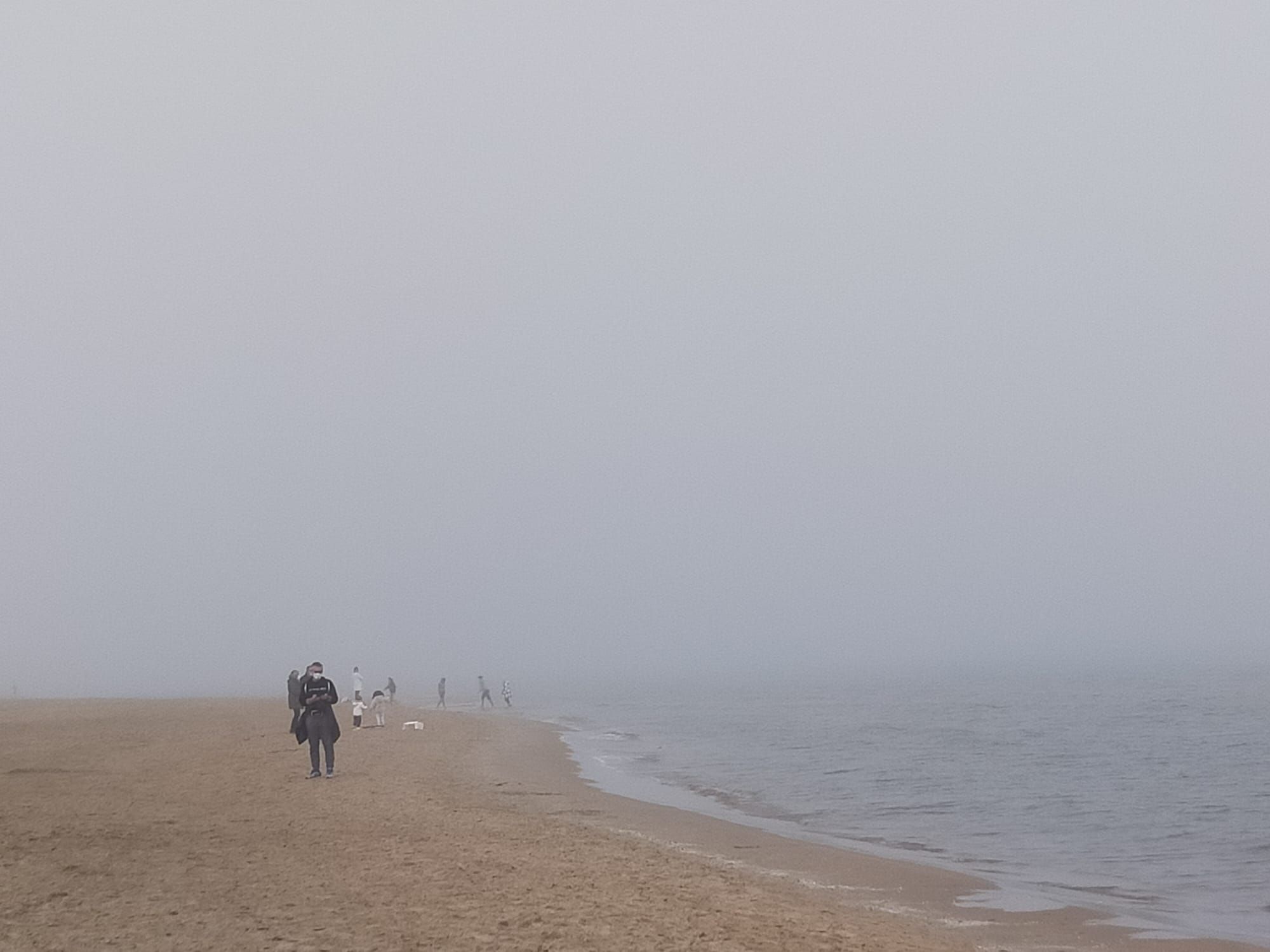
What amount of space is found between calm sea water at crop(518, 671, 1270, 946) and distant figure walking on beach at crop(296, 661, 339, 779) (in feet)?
23.6

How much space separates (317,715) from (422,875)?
34.3 ft

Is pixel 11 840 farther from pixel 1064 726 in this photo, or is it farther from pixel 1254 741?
pixel 1064 726

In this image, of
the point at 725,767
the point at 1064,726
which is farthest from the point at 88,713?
the point at 1064,726

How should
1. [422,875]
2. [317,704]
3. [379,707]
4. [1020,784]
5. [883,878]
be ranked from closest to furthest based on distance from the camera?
[422,875], [883,878], [317,704], [1020,784], [379,707]

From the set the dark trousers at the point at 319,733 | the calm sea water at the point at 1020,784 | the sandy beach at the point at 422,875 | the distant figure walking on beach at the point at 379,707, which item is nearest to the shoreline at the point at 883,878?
the sandy beach at the point at 422,875

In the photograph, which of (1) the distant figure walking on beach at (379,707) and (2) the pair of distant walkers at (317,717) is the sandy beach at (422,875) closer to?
(2) the pair of distant walkers at (317,717)

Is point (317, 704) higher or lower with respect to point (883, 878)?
higher

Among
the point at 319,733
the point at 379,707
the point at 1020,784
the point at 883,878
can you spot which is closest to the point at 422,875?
the point at 883,878

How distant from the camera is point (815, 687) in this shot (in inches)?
3954

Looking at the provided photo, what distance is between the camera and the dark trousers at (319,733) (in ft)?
73.4

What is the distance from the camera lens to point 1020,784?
28656 mm

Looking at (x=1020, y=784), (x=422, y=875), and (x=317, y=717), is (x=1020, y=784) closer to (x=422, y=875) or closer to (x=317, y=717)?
(x=317, y=717)

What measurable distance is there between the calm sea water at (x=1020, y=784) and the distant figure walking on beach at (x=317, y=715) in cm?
719

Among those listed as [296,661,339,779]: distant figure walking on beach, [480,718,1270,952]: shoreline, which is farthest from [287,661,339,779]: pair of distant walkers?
[480,718,1270,952]: shoreline
